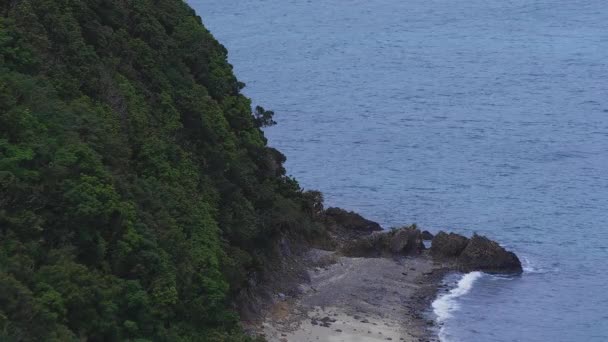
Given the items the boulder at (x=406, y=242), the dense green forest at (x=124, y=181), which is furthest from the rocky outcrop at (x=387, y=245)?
the dense green forest at (x=124, y=181)

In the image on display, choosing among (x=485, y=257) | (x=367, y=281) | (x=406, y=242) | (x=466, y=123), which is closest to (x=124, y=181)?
(x=367, y=281)

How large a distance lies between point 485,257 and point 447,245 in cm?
216

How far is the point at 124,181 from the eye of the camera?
41.5 m

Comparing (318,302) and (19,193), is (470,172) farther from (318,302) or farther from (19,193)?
(19,193)

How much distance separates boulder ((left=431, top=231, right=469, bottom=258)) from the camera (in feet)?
206

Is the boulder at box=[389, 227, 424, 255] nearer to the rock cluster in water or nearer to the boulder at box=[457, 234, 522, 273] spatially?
the rock cluster in water

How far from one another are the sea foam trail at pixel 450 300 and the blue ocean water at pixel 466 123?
5.5 inches

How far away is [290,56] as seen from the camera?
114m

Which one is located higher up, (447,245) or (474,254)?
(447,245)

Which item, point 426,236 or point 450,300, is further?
point 426,236

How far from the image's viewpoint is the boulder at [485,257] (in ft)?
204

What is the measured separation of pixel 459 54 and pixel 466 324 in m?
64.3

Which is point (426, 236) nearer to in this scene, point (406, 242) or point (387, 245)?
point (406, 242)

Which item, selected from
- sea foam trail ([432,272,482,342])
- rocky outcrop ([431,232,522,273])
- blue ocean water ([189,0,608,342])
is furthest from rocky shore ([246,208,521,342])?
blue ocean water ([189,0,608,342])
